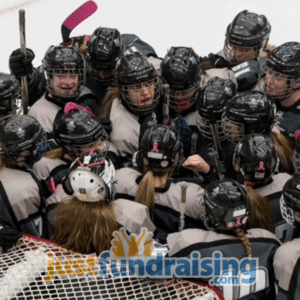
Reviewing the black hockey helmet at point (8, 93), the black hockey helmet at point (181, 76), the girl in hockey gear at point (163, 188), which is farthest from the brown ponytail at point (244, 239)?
the black hockey helmet at point (8, 93)

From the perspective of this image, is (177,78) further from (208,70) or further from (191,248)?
(191,248)

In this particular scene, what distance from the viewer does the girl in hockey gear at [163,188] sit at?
98.5 inches

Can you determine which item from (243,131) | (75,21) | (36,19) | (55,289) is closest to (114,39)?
(75,21)

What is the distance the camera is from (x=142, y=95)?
10.3ft

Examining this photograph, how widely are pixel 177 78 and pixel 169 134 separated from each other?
0.71 meters

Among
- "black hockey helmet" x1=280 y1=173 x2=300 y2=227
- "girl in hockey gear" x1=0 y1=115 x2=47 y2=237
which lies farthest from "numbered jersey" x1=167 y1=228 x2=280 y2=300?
"girl in hockey gear" x1=0 y1=115 x2=47 y2=237

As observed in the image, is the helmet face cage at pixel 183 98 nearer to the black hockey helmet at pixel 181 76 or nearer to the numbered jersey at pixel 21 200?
the black hockey helmet at pixel 181 76

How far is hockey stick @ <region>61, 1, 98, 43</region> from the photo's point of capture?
3758 mm

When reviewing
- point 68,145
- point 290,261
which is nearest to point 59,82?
point 68,145

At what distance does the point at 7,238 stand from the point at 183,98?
1.42 metres

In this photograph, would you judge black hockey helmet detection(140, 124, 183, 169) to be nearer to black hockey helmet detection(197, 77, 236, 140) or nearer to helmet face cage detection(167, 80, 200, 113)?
black hockey helmet detection(197, 77, 236, 140)

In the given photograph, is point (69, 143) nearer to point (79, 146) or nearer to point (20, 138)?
point (79, 146)

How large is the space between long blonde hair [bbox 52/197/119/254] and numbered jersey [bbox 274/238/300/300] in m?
0.63

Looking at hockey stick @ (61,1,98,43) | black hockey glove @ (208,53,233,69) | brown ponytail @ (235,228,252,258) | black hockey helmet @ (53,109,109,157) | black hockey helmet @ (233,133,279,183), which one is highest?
hockey stick @ (61,1,98,43)
